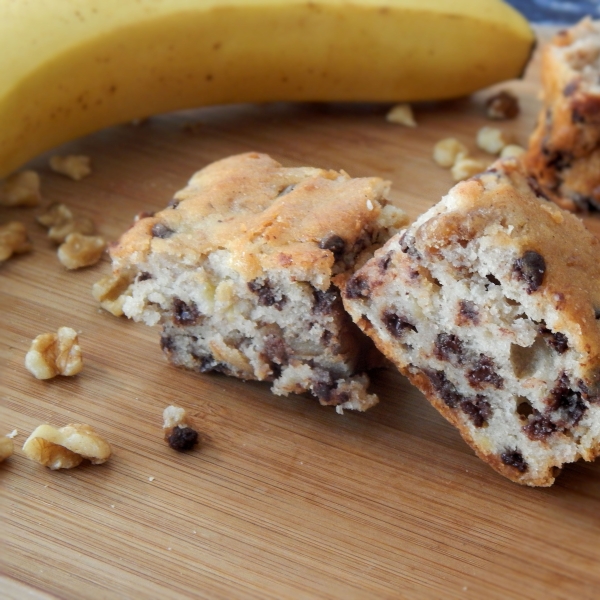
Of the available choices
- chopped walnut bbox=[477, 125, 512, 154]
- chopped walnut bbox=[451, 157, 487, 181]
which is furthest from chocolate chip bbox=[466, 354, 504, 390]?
chopped walnut bbox=[477, 125, 512, 154]

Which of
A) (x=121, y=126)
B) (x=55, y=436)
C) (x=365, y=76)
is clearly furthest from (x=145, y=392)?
(x=365, y=76)

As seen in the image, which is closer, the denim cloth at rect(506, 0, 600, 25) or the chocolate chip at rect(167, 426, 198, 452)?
the chocolate chip at rect(167, 426, 198, 452)

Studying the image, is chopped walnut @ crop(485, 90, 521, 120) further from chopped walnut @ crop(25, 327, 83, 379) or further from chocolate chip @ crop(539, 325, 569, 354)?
chopped walnut @ crop(25, 327, 83, 379)

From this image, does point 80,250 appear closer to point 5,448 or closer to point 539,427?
point 5,448

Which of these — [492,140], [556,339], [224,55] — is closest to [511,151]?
Result: [492,140]

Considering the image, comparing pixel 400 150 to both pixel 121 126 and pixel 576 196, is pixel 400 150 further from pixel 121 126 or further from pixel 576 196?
pixel 121 126
